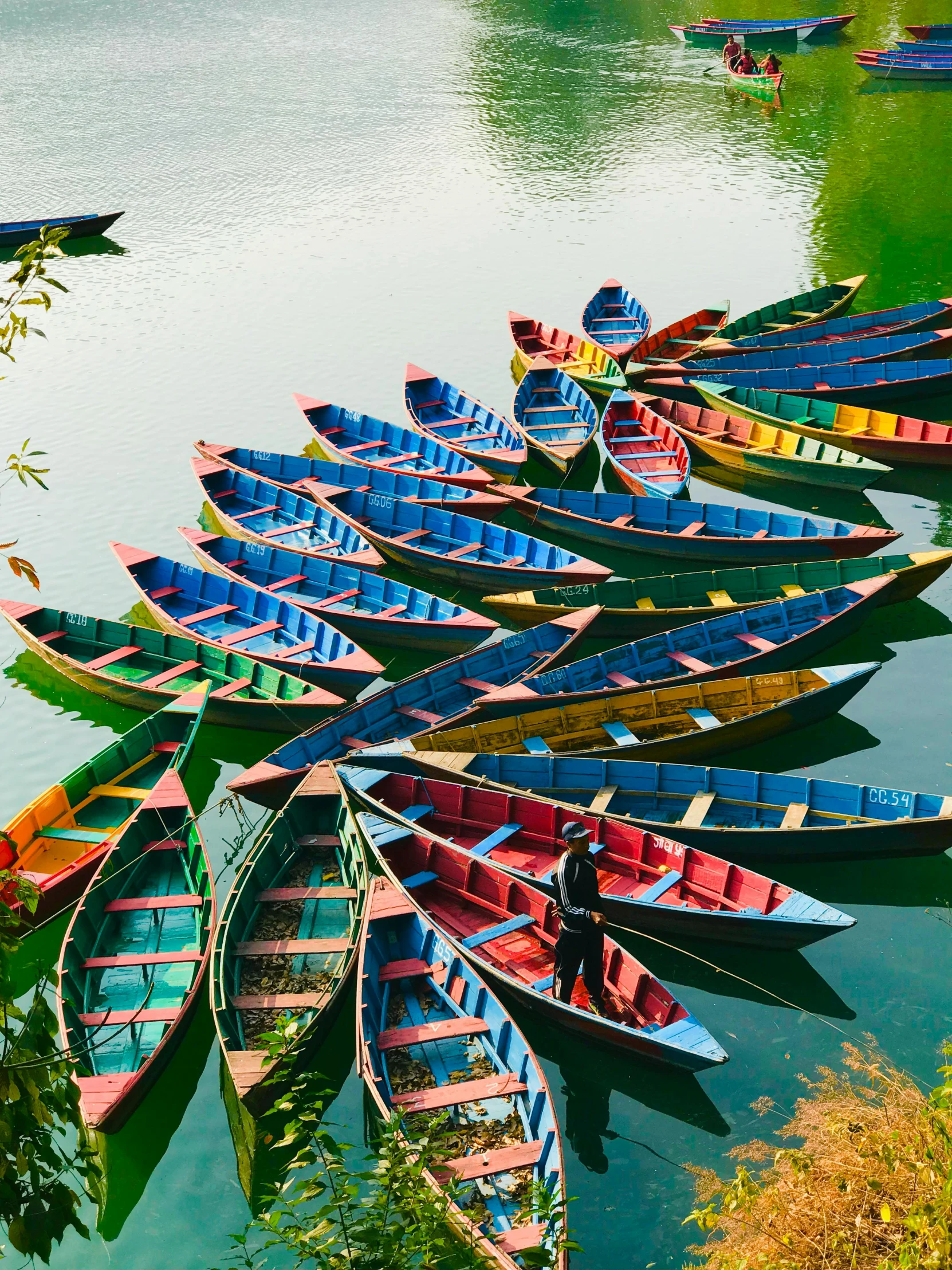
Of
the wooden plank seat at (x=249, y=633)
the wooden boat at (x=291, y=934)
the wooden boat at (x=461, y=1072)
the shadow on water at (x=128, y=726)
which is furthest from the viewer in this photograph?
the wooden plank seat at (x=249, y=633)

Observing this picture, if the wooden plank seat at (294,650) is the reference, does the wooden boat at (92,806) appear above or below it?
below

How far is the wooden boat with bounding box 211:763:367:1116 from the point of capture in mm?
10750

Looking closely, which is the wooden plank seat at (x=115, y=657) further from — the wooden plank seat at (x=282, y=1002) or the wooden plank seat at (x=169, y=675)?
the wooden plank seat at (x=282, y=1002)

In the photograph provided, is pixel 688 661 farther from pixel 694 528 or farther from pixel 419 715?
pixel 419 715

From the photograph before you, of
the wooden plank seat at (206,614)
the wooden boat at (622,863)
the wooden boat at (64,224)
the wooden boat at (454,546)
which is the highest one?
the wooden boat at (64,224)

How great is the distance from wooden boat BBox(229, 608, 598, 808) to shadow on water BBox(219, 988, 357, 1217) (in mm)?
3590

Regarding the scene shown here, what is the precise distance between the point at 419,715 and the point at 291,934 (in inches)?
169

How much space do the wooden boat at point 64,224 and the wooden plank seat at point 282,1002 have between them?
109 ft

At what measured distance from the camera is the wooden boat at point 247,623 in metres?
16.3

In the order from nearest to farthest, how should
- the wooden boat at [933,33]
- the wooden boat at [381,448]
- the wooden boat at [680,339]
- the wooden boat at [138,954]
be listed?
the wooden boat at [138,954]
the wooden boat at [381,448]
the wooden boat at [680,339]
the wooden boat at [933,33]

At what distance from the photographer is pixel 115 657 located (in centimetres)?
1730

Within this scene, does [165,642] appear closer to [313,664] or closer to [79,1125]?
[313,664]

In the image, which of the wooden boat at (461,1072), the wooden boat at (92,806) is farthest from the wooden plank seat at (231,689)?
the wooden boat at (461,1072)

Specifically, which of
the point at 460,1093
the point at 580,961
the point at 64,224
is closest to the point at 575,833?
the point at 580,961
